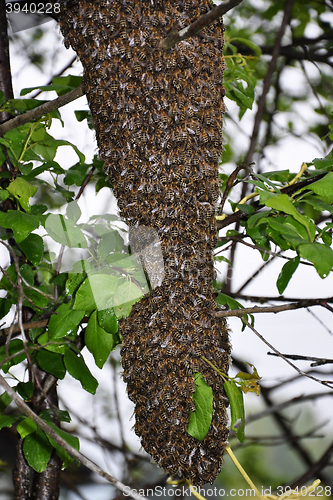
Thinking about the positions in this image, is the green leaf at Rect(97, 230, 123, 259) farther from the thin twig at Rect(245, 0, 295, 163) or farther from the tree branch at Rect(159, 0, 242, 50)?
the thin twig at Rect(245, 0, 295, 163)

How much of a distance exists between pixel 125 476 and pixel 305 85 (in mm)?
1316

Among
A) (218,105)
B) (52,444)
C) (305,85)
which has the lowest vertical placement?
(52,444)

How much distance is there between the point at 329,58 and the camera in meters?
1.15

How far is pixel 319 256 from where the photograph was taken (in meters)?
0.27

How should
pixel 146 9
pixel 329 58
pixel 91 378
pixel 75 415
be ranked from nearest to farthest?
1. pixel 146 9
2. pixel 91 378
3. pixel 75 415
4. pixel 329 58

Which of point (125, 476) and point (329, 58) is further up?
point (329, 58)

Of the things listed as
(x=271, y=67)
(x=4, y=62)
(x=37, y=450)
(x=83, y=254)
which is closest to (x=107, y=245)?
(x=83, y=254)

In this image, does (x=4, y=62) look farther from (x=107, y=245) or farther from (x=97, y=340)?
(x=97, y=340)

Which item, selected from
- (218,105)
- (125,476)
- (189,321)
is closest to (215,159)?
(218,105)

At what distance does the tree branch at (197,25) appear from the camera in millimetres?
268

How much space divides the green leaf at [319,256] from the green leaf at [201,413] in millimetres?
155

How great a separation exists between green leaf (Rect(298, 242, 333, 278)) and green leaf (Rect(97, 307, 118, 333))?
0.19 m

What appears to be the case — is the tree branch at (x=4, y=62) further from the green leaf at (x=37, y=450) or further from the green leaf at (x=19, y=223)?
the green leaf at (x=37, y=450)

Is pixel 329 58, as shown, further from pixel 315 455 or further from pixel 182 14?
pixel 315 455
